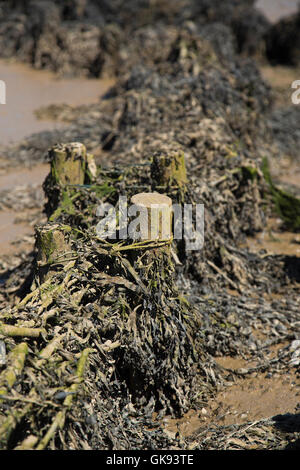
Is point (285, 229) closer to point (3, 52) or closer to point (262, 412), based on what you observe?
point (262, 412)

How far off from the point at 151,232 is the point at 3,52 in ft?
48.7

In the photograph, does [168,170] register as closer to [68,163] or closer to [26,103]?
[68,163]

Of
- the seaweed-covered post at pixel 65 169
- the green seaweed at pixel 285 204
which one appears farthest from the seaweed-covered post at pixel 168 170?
the green seaweed at pixel 285 204

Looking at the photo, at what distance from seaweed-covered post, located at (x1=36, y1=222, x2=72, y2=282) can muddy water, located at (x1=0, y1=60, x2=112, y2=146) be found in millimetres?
5903

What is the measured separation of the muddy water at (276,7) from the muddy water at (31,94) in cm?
1729

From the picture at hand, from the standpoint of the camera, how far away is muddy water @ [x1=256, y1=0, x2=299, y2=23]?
1086 inches

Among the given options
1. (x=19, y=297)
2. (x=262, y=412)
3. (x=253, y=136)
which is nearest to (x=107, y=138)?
(x=253, y=136)

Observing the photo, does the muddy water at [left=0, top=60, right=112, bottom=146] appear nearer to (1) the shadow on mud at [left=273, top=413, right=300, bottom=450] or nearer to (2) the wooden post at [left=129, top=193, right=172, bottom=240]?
(2) the wooden post at [left=129, top=193, right=172, bottom=240]

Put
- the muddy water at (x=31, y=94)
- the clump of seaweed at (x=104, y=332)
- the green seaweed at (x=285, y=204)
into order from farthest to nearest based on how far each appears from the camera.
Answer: the muddy water at (x=31, y=94)
the green seaweed at (x=285, y=204)
the clump of seaweed at (x=104, y=332)

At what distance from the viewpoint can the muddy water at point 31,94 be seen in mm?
9758

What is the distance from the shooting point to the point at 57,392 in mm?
2562

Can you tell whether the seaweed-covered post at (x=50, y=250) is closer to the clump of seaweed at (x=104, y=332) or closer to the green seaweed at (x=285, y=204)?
the clump of seaweed at (x=104, y=332)

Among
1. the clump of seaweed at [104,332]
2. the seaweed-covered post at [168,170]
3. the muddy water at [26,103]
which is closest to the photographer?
the clump of seaweed at [104,332]

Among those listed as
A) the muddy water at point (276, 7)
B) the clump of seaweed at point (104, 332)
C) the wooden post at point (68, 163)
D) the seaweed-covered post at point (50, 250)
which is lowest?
the clump of seaweed at point (104, 332)
